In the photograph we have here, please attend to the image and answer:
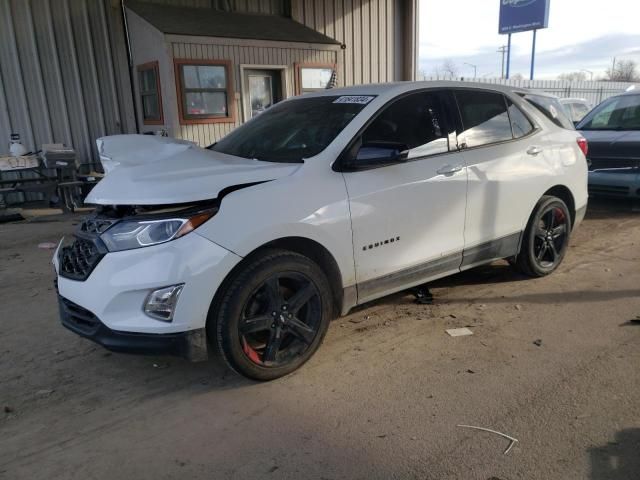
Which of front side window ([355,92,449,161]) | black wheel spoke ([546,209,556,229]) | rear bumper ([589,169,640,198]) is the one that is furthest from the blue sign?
front side window ([355,92,449,161])

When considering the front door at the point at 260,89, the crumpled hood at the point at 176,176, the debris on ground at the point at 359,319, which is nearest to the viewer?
the crumpled hood at the point at 176,176

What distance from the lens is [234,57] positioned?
393 inches

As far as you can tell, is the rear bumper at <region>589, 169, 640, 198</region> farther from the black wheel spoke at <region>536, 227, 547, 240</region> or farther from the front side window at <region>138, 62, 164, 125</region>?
the front side window at <region>138, 62, 164, 125</region>

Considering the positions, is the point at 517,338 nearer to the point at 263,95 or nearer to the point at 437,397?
the point at 437,397

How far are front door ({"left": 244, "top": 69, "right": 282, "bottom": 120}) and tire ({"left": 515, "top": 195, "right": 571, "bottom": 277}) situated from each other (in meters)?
6.86

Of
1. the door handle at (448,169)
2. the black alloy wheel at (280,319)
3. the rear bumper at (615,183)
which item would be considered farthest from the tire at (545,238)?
the rear bumper at (615,183)

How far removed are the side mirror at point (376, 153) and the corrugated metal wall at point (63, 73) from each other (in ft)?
27.8

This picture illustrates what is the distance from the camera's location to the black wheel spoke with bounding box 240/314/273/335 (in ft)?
10.4

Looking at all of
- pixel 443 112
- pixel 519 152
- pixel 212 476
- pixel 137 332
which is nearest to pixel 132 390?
pixel 137 332

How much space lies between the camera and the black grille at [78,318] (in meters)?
3.09

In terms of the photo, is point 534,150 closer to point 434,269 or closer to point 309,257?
point 434,269

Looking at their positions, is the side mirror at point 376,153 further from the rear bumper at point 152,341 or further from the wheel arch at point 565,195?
the wheel arch at point 565,195

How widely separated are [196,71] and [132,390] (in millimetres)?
7527

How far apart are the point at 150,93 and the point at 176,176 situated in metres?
7.77
